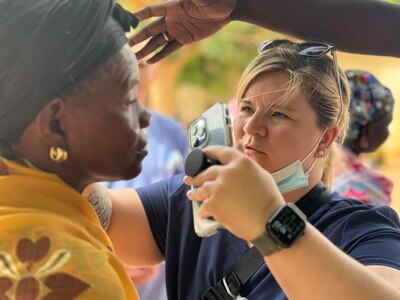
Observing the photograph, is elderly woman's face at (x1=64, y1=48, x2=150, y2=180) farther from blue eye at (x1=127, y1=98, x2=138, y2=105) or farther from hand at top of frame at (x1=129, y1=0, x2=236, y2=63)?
hand at top of frame at (x1=129, y1=0, x2=236, y2=63)

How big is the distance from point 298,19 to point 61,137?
83 centimetres

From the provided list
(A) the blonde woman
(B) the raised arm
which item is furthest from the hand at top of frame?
(A) the blonde woman

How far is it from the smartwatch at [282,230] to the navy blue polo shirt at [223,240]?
0.36 metres

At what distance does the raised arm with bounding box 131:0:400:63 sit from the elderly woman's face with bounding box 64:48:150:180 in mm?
512

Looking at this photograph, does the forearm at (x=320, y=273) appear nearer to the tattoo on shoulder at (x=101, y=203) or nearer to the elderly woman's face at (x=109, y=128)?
the elderly woman's face at (x=109, y=128)

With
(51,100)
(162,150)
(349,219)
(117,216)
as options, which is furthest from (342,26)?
(162,150)

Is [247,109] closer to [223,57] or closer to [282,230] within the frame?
[282,230]

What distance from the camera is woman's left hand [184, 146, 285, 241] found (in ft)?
3.48

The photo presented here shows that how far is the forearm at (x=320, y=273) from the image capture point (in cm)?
111

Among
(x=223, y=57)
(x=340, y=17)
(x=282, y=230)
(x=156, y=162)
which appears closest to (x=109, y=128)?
(x=282, y=230)

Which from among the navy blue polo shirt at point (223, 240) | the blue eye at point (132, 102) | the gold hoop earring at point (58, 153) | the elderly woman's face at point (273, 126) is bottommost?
the navy blue polo shirt at point (223, 240)

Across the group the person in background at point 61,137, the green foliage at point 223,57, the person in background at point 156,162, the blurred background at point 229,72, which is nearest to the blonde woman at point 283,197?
the person in background at point 61,137

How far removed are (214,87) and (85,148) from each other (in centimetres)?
1130

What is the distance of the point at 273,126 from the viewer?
5.57 feet
